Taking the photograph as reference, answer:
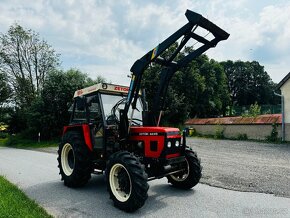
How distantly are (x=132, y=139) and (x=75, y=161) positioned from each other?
1559 mm

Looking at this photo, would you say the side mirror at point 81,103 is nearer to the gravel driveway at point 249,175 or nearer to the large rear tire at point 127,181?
the large rear tire at point 127,181

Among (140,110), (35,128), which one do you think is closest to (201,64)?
(35,128)

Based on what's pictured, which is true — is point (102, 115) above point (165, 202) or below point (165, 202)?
above

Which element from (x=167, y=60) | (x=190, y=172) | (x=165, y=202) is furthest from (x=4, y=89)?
(x=165, y=202)

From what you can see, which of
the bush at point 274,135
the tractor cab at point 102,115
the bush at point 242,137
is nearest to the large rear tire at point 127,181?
the tractor cab at point 102,115

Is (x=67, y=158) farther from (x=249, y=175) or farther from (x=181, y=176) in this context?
(x=249, y=175)

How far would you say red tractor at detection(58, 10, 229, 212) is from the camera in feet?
17.0

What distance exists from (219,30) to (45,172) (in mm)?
6838

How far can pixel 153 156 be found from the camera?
569 centimetres

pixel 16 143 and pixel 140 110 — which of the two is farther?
pixel 16 143

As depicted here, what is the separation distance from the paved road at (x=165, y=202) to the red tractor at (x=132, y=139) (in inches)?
11.7

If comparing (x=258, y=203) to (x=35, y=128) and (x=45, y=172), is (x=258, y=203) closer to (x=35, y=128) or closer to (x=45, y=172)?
(x=45, y=172)

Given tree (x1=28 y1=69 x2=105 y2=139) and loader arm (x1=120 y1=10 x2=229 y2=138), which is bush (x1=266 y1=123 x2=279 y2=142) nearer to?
tree (x1=28 y1=69 x2=105 y2=139)

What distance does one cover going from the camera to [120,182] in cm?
541
